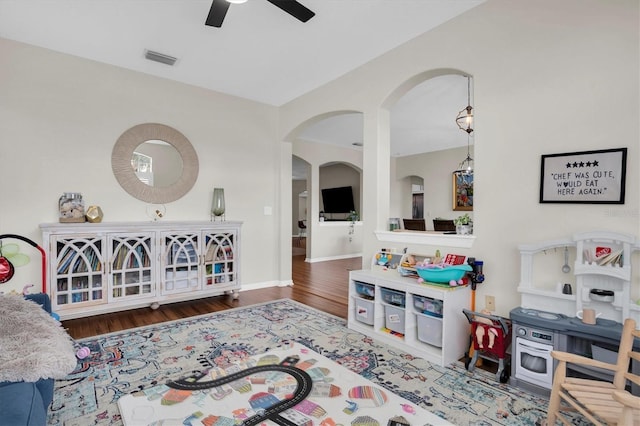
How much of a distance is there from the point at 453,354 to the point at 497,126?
1794mm

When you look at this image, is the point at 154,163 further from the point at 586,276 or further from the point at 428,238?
the point at 586,276

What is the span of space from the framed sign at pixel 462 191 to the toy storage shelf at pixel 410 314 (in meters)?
5.30

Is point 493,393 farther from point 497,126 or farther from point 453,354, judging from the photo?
point 497,126

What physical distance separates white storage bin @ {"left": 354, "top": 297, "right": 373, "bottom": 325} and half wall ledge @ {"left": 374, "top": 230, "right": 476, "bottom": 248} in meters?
0.68

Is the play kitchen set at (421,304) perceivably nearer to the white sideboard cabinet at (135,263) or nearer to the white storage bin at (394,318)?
the white storage bin at (394,318)

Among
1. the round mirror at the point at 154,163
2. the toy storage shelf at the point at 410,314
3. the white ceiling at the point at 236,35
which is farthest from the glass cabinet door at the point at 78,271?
the toy storage shelf at the point at 410,314

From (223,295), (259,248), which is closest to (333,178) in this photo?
(259,248)

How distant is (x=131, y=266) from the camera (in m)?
3.45

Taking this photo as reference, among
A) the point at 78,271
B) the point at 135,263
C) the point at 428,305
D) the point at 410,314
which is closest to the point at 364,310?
the point at 410,314

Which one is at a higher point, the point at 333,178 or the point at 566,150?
the point at 333,178

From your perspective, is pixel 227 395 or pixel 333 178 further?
pixel 333 178

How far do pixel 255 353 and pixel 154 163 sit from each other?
8.75 feet

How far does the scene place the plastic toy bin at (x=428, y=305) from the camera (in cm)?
251

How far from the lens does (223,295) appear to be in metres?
4.37
